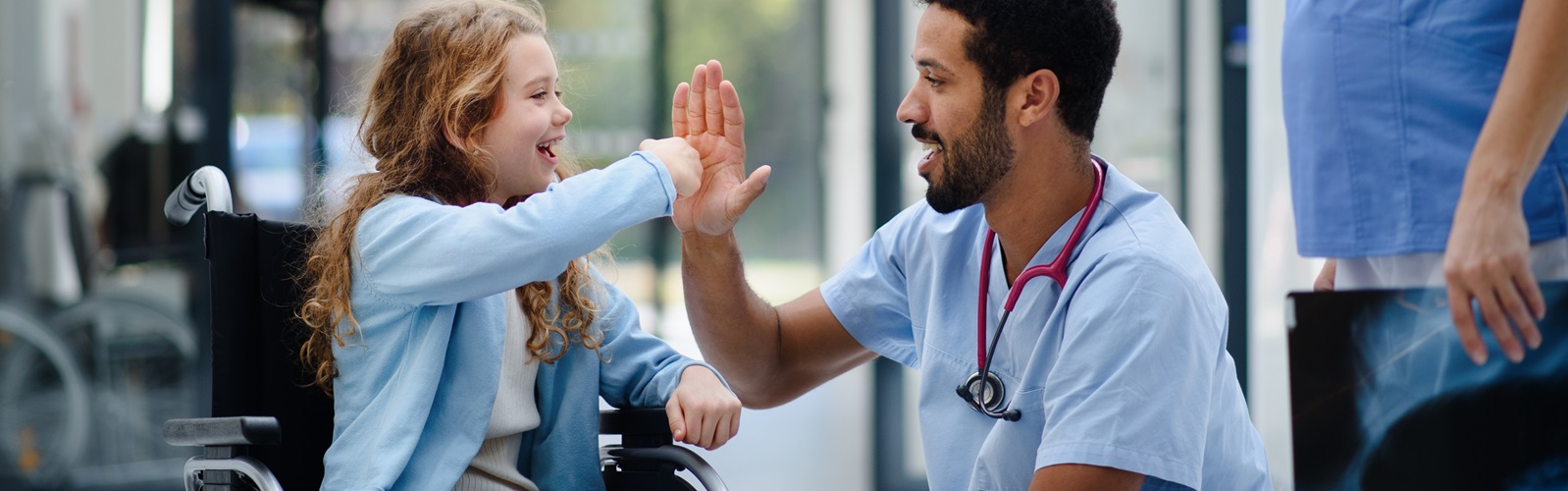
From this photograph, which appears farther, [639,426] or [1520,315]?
[639,426]

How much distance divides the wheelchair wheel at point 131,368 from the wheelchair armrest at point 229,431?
2617 mm

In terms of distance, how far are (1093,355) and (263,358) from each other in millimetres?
859

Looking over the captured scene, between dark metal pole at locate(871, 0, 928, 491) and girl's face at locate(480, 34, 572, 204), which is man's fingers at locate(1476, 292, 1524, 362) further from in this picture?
dark metal pole at locate(871, 0, 928, 491)

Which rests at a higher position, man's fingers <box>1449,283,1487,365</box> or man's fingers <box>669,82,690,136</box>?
man's fingers <box>669,82,690,136</box>

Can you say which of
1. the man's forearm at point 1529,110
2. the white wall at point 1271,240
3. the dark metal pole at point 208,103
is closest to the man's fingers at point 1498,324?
the man's forearm at point 1529,110

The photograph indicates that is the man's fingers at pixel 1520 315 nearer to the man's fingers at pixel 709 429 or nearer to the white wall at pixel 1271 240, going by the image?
the man's fingers at pixel 709 429

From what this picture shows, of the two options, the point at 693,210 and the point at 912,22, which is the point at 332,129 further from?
the point at 693,210

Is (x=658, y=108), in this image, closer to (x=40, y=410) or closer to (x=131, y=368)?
(x=131, y=368)

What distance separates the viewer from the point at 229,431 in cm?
121

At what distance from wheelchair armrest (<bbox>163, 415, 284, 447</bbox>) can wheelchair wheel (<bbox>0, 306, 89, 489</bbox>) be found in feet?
8.76

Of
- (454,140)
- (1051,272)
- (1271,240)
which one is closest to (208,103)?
(454,140)

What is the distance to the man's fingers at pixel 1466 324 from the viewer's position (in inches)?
28.9

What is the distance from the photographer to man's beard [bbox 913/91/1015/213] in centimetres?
136

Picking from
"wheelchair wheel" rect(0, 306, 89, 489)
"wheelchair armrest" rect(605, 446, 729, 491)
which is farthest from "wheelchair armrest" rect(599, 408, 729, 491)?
"wheelchair wheel" rect(0, 306, 89, 489)
